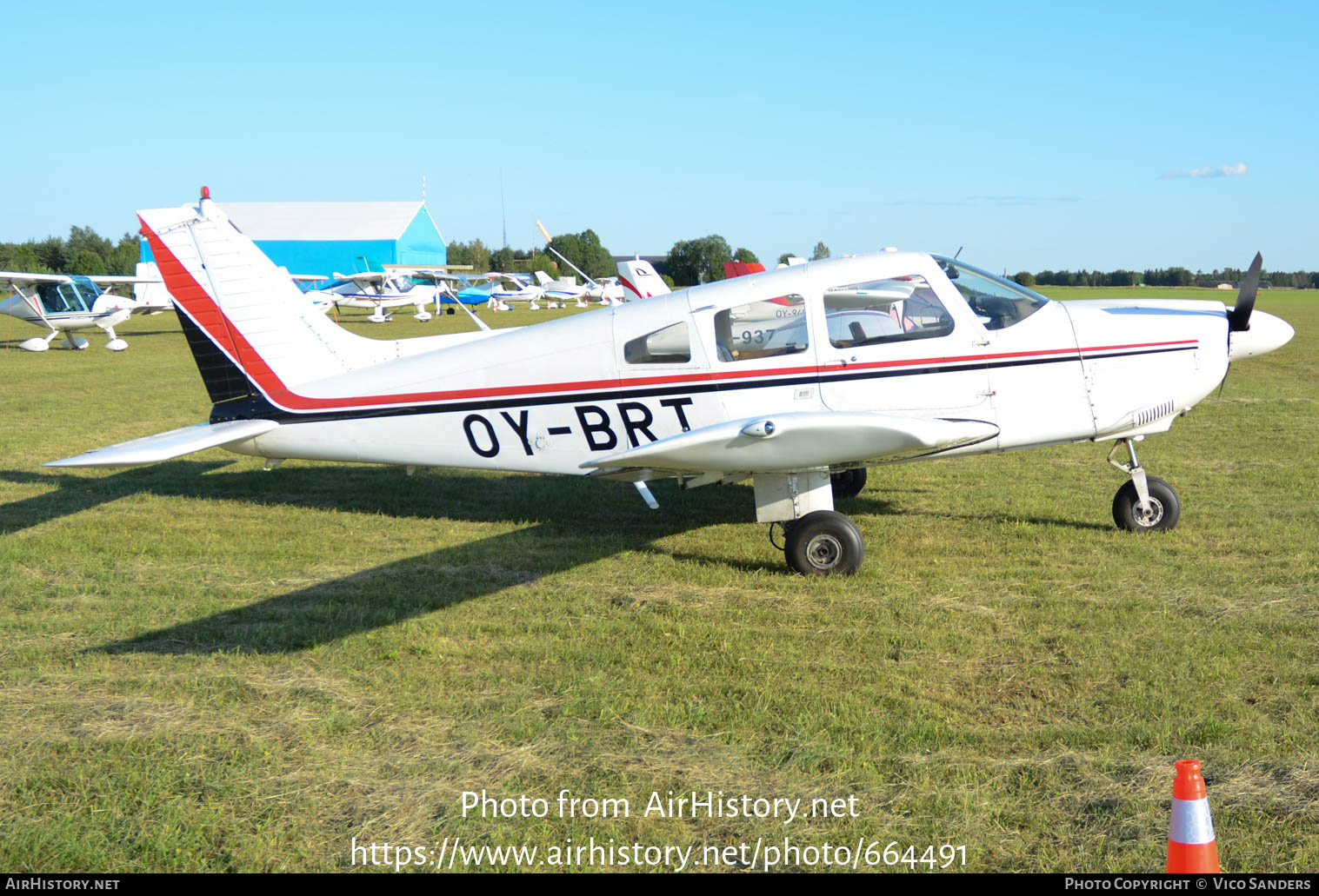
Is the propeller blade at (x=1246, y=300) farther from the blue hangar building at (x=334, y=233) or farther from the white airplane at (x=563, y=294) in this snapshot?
the blue hangar building at (x=334, y=233)

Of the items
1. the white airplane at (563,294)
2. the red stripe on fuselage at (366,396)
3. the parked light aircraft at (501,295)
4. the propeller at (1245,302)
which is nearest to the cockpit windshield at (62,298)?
the parked light aircraft at (501,295)

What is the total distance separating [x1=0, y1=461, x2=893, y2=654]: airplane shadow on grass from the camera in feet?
18.9

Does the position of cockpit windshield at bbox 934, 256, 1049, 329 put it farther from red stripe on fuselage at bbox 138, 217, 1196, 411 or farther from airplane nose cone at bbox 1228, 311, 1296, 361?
airplane nose cone at bbox 1228, 311, 1296, 361

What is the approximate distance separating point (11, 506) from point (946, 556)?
827cm

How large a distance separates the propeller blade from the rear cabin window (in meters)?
3.93

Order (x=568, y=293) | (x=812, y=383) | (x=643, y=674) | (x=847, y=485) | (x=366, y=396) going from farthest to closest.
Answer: (x=568, y=293) < (x=847, y=485) < (x=366, y=396) < (x=812, y=383) < (x=643, y=674)

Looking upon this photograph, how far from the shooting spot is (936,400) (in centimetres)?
672

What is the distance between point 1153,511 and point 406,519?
20.0ft

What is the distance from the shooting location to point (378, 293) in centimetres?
4769

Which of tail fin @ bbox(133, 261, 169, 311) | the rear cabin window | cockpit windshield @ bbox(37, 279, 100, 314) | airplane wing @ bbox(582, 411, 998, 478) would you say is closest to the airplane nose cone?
airplane wing @ bbox(582, 411, 998, 478)

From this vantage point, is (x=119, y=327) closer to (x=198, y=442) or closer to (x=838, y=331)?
(x=198, y=442)

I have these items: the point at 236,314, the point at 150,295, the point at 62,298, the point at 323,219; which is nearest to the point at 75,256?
the point at 323,219

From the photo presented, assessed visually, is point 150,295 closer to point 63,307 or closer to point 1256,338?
point 63,307

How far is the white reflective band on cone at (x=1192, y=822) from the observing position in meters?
2.48
